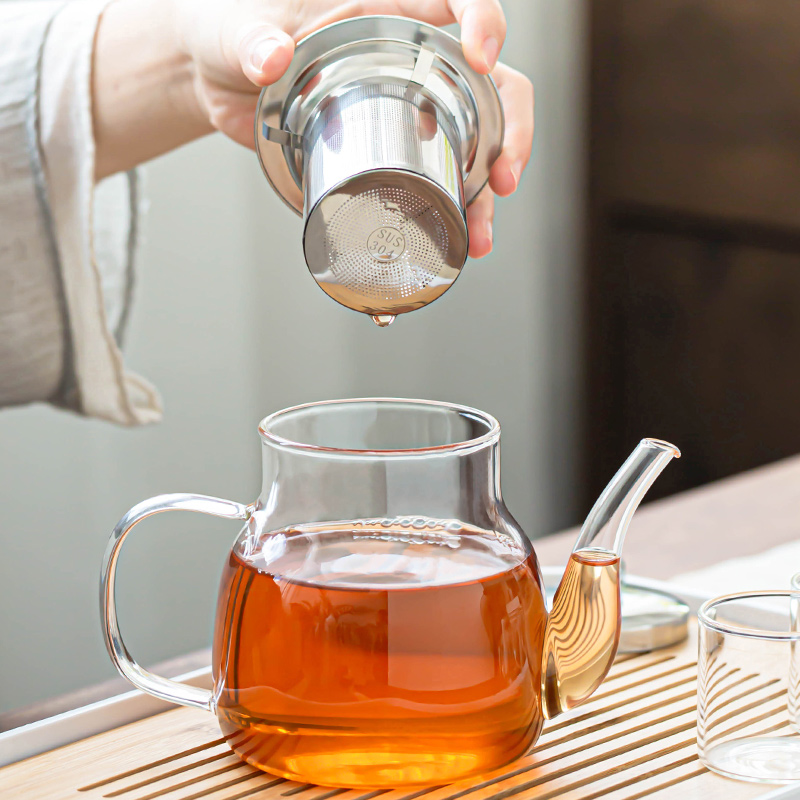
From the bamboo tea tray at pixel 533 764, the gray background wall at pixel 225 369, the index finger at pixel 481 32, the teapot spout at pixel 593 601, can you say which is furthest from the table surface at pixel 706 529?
the gray background wall at pixel 225 369

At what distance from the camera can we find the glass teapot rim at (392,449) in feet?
1.55

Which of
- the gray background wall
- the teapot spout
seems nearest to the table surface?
the teapot spout

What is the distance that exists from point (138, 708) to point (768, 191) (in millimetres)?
1718

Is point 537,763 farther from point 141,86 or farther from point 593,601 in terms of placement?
point 141,86

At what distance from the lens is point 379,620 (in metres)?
0.45

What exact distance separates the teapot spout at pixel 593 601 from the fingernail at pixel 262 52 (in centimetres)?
26

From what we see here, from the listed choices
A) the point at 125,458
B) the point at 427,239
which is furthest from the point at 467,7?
the point at 125,458

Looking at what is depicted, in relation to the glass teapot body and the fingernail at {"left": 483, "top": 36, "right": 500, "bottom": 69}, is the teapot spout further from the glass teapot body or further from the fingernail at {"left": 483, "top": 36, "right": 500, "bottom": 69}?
the fingernail at {"left": 483, "top": 36, "right": 500, "bottom": 69}

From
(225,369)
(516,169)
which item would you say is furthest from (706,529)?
(225,369)

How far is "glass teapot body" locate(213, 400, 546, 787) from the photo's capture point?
452mm

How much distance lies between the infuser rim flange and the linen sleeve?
1.05 feet

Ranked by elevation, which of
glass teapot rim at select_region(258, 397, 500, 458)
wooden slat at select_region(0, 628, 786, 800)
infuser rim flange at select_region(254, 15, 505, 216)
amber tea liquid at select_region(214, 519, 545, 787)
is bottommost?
wooden slat at select_region(0, 628, 786, 800)

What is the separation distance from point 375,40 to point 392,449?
196 millimetres

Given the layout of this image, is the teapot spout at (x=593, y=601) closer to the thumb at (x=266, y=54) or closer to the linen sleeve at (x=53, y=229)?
the thumb at (x=266, y=54)
